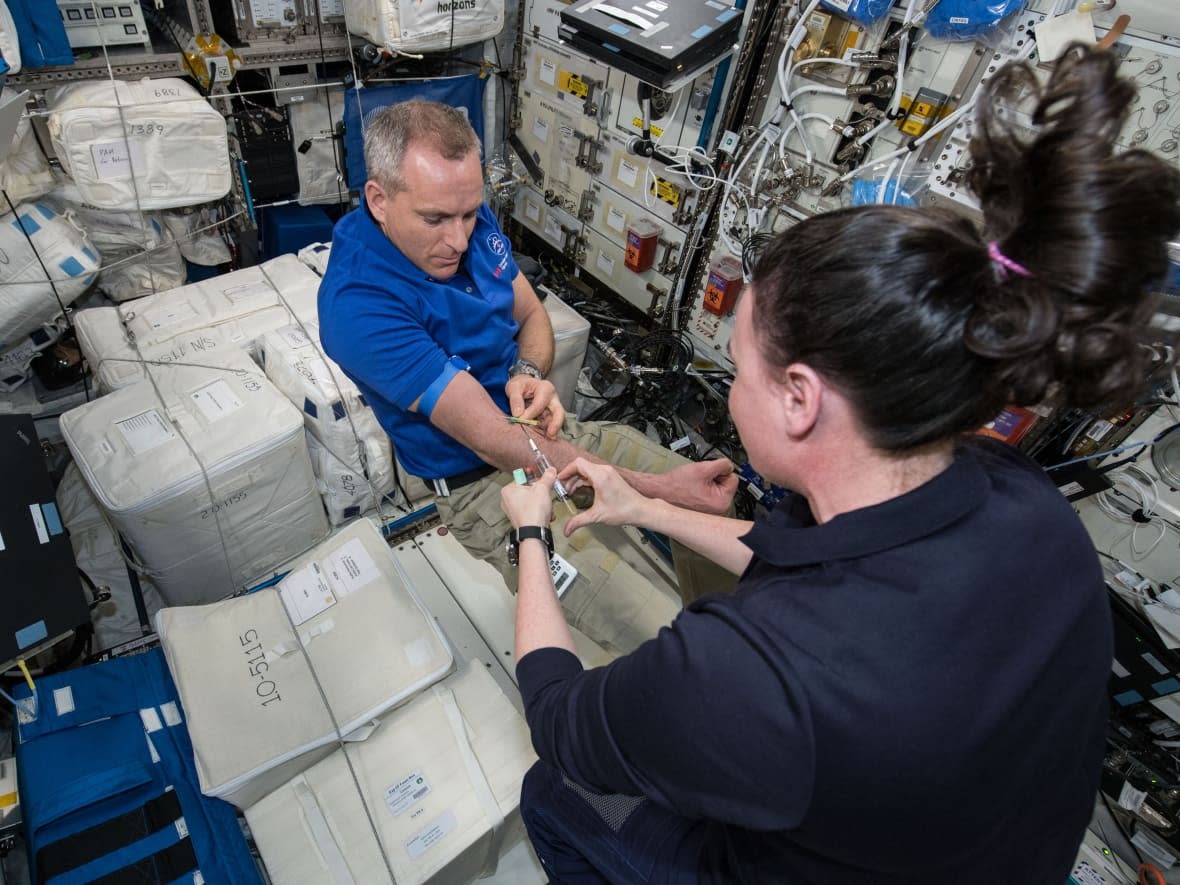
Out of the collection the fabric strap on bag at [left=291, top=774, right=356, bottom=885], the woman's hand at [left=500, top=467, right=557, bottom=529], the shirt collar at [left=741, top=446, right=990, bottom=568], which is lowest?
the fabric strap on bag at [left=291, top=774, right=356, bottom=885]

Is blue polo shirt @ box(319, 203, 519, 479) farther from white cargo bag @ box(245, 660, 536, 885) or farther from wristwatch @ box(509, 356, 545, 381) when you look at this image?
white cargo bag @ box(245, 660, 536, 885)

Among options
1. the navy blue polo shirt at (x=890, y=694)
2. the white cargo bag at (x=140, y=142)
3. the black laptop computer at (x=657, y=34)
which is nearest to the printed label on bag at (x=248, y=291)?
the white cargo bag at (x=140, y=142)

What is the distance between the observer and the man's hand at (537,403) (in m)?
1.75

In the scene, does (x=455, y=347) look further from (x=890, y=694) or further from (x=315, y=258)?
(x=315, y=258)

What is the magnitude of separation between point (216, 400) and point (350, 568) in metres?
0.89

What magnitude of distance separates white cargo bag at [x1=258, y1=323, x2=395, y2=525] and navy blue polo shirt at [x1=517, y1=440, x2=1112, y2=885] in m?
1.91

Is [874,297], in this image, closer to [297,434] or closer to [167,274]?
[297,434]

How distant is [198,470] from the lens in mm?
2061

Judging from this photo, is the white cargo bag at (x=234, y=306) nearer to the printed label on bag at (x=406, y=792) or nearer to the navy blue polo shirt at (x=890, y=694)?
the printed label on bag at (x=406, y=792)

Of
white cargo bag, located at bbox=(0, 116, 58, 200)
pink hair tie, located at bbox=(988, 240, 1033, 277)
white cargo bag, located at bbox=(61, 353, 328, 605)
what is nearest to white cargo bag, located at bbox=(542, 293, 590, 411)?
white cargo bag, located at bbox=(61, 353, 328, 605)

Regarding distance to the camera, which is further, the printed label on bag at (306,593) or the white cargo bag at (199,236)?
the white cargo bag at (199,236)

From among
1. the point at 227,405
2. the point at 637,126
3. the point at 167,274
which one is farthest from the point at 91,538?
the point at 637,126

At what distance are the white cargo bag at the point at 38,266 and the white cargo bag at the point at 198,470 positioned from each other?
2.37 ft

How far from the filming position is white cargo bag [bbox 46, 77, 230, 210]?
8.03 feet
